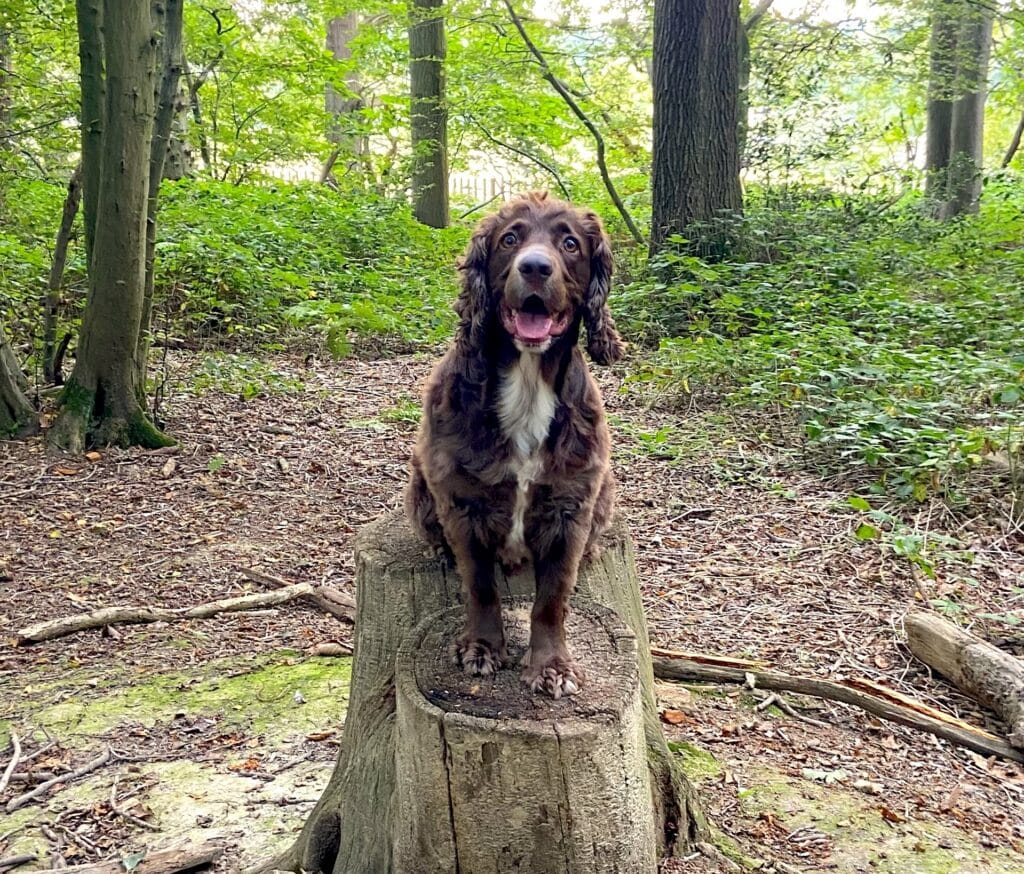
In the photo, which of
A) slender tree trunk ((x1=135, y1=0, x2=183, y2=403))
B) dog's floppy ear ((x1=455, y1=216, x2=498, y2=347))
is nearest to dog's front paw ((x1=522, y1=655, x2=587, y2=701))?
dog's floppy ear ((x1=455, y1=216, x2=498, y2=347))

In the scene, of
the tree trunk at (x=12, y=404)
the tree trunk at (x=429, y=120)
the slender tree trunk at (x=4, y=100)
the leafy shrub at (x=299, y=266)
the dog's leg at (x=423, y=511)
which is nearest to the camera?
the dog's leg at (x=423, y=511)

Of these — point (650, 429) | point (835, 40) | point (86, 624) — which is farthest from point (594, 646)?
A: point (835, 40)

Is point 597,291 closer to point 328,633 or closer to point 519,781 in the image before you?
point 519,781

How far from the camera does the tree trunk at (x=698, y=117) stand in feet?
32.3

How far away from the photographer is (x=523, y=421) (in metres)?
2.74

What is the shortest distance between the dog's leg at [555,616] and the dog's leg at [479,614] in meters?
0.10

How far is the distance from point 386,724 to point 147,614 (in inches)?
94.7

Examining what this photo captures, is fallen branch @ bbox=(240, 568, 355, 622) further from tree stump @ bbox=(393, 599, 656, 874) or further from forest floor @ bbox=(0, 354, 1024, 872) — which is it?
tree stump @ bbox=(393, 599, 656, 874)

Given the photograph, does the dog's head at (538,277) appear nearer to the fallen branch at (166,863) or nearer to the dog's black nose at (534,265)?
the dog's black nose at (534,265)

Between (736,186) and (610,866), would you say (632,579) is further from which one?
(736,186)

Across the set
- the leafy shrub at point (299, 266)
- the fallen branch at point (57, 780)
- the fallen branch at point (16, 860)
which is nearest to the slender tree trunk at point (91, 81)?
the leafy shrub at point (299, 266)

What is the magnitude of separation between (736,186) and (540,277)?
820cm

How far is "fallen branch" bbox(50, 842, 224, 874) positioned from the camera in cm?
282

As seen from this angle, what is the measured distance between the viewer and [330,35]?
74.0 feet
